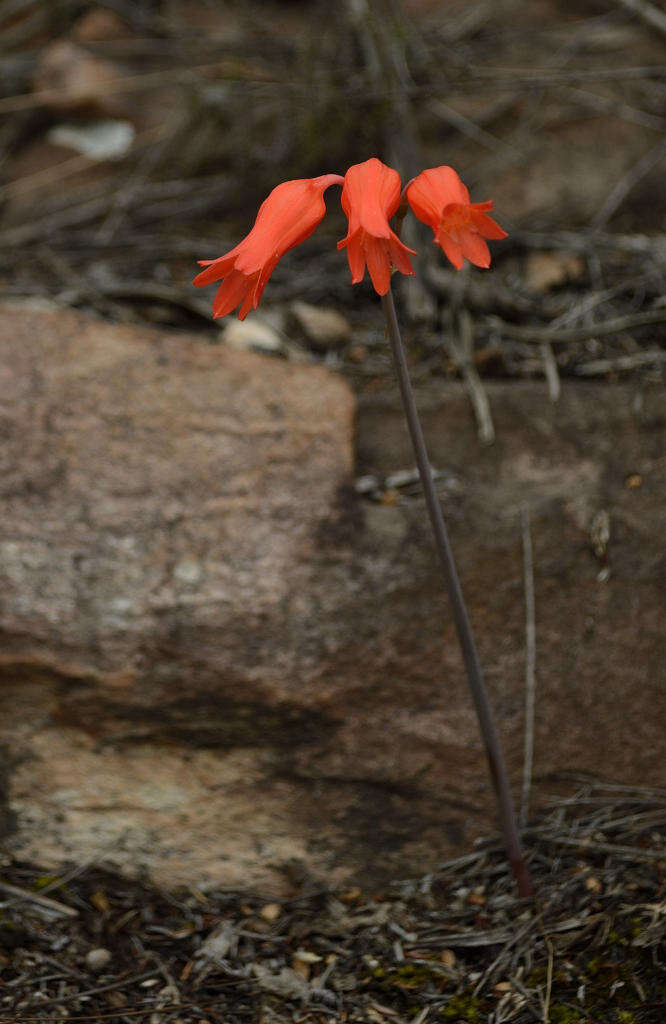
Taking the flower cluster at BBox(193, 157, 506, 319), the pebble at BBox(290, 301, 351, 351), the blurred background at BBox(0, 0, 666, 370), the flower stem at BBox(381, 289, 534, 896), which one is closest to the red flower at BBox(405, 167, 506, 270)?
the flower cluster at BBox(193, 157, 506, 319)

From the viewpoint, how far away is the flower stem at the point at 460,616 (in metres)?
1.53

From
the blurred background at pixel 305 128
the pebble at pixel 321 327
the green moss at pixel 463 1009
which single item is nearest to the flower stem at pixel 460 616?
the green moss at pixel 463 1009

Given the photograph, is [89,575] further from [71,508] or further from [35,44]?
[35,44]

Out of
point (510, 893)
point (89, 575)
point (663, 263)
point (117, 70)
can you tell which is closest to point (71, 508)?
point (89, 575)

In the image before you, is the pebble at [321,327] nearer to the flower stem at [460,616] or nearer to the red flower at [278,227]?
the flower stem at [460,616]

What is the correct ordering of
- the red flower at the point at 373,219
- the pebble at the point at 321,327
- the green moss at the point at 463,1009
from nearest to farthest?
1. the red flower at the point at 373,219
2. the green moss at the point at 463,1009
3. the pebble at the point at 321,327

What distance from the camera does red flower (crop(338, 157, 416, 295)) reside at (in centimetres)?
139

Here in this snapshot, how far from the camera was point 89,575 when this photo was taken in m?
2.14

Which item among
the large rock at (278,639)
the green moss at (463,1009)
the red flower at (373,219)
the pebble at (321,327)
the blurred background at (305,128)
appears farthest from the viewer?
the blurred background at (305,128)

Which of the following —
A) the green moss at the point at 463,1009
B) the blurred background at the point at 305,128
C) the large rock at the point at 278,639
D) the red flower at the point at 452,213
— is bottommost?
the green moss at the point at 463,1009

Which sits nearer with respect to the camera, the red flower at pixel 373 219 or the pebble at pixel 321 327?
the red flower at pixel 373 219

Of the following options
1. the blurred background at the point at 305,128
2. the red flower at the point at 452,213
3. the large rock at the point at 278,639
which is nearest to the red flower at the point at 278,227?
the red flower at the point at 452,213

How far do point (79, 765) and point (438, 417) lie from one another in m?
1.23

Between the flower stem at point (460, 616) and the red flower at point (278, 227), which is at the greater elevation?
the red flower at point (278, 227)
